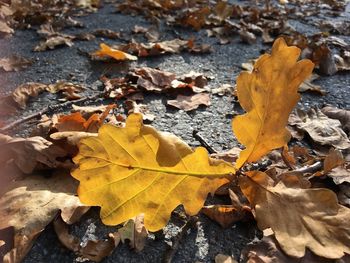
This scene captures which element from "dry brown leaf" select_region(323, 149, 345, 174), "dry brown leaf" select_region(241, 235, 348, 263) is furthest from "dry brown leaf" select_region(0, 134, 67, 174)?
"dry brown leaf" select_region(323, 149, 345, 174)

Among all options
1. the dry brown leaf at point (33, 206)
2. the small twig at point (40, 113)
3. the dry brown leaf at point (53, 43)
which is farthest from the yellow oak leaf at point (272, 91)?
the dry brown leaf at point (53, 43)

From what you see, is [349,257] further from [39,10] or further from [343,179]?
[39,10]

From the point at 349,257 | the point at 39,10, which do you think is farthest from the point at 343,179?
the point at 39,10

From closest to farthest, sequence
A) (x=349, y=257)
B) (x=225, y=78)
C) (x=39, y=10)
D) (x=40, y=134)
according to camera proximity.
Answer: (x=349, y=257)
(x=40, y=134)
(x=225, y=78)
(x=39, y=10)

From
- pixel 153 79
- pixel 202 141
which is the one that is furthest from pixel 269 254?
pixel 153 79

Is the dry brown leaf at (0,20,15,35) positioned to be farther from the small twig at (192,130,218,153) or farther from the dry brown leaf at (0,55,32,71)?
the small twig at (192,130,218,153)

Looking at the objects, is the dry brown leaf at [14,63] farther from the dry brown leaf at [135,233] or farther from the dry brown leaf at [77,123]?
the dry brown leaf at [135,233]

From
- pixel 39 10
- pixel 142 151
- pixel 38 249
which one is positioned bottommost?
pixel 39 10
